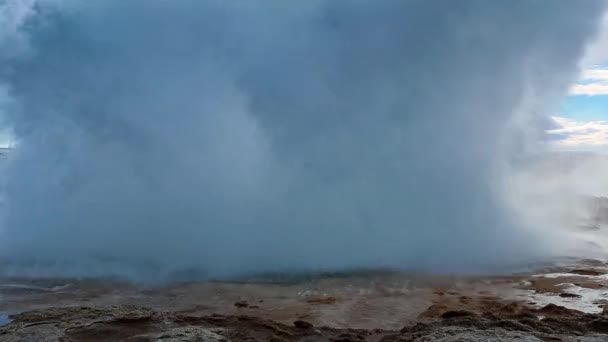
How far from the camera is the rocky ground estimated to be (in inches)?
215

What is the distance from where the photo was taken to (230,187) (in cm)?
969

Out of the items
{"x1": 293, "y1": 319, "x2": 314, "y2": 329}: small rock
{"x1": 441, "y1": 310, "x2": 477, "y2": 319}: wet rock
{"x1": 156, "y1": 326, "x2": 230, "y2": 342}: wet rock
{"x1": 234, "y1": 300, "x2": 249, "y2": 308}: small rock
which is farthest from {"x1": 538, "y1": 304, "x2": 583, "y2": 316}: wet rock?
{"x1": 156, "y1": 326, "x2": 230, "y2": 342}: wet rock

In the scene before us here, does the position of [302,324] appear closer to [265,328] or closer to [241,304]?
[265,328]

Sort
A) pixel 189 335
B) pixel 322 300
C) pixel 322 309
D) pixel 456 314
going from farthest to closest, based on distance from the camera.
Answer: pixel 322 300
pixel 322 309
pixel 456 314
pixel 189 335

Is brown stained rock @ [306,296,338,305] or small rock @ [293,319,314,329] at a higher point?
brown stained rock @ [306,296,338,305]

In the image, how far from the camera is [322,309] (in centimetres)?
636

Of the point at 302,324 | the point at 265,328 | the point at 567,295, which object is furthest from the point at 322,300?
the point at 567,295

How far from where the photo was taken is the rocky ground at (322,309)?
5.45m

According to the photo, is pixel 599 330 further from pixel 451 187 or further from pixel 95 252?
pixel 95 252

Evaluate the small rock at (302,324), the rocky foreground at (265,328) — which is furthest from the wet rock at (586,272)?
the small rock at (302,324)

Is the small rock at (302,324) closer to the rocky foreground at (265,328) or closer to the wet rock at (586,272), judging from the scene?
the rocky foreground at (265,328)

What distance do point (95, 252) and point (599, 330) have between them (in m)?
7.43

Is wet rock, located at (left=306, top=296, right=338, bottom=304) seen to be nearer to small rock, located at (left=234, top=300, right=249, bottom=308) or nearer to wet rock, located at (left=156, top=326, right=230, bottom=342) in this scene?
small rock, located at (left=234, top=300, right=249, bottom=308)

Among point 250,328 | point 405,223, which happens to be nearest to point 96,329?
point 250,328
